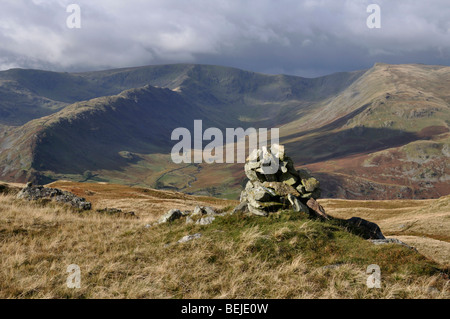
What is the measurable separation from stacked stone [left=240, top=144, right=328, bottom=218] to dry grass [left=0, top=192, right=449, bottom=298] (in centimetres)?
151

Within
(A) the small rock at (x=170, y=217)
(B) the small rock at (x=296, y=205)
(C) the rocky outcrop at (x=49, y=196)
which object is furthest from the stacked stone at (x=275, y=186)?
(C) the rocky outcrop at (x=49, y=196)

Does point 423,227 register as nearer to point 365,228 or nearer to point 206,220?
point 365,228

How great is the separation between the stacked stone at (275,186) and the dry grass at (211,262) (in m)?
1.51

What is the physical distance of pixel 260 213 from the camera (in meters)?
19.5

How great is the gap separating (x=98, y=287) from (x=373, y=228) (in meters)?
22.9

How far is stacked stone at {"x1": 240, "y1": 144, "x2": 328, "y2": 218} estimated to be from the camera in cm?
2017

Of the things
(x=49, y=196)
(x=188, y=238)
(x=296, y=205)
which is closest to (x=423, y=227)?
(x=296, y=205)

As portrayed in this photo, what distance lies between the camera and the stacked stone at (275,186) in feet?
66.2

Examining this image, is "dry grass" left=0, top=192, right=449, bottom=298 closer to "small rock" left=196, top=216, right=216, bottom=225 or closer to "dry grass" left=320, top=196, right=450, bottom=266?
"small rock" left=196, top=216, right=216, bottom=225

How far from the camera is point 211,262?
45.3 ft

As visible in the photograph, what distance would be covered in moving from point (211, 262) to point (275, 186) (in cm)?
995

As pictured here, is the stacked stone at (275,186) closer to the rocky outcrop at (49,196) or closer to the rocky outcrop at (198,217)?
the rocky outcrop at (198,217)
